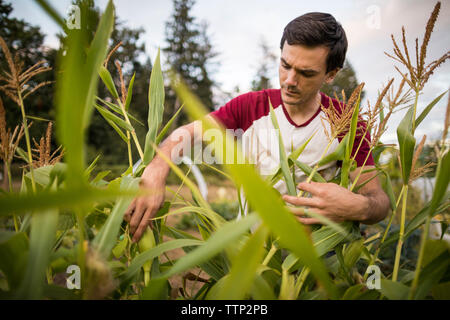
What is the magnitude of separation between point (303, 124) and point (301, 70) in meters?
0.26

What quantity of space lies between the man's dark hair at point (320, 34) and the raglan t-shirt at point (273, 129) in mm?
190

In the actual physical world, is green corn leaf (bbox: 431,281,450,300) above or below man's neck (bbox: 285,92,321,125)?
below

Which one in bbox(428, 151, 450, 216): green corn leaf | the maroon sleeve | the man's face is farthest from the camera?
the maroon sleeve

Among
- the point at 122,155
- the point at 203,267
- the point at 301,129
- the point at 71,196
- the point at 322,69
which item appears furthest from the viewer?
the point at 122,155

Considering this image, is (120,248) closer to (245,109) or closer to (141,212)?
(141,212)

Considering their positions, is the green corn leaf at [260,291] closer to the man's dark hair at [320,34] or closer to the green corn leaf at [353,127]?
the green corn leaf at [353,127]

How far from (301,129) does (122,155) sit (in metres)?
6.04

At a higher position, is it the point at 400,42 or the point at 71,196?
the point at 400,42

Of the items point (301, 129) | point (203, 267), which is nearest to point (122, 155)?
point (301, 129)

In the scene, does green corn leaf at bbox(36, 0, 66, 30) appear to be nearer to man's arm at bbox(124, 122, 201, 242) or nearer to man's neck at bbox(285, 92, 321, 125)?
man's arm at bbox(124, 122, 201, 242)

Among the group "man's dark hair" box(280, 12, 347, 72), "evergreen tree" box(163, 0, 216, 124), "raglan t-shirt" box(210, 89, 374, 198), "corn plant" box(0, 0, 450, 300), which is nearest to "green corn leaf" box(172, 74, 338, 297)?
"corn plant" box(0, 0, 450, 300)

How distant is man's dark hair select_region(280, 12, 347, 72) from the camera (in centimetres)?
91
